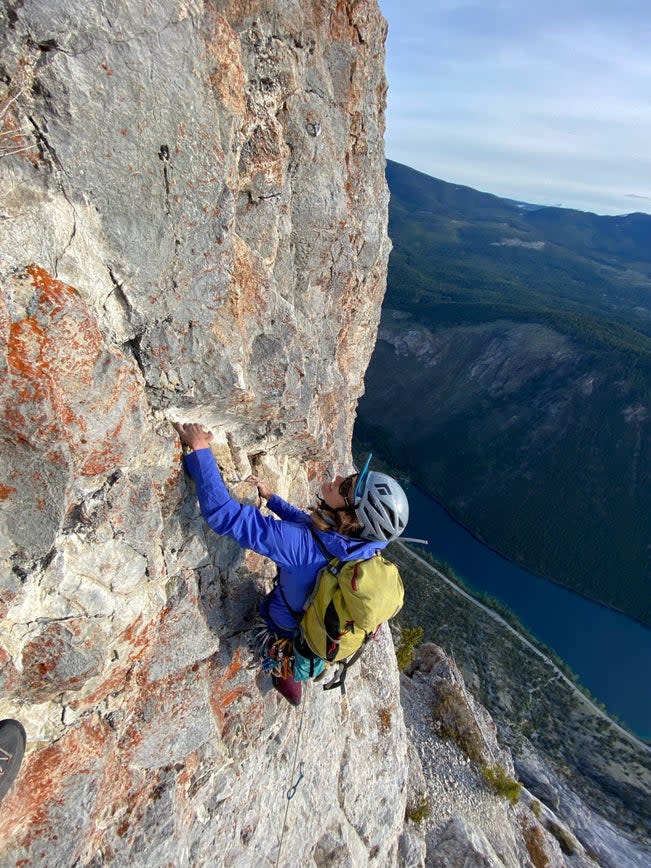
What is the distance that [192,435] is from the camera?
4.70 metres

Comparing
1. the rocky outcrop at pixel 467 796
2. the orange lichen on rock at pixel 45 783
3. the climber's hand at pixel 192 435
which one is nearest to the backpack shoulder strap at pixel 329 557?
the climber's hand at pixel 192 435

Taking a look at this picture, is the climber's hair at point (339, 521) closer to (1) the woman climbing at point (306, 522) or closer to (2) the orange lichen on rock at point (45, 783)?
(1) the woman climbing at point (306, 522)

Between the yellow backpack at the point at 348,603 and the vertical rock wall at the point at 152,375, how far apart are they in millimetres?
1192

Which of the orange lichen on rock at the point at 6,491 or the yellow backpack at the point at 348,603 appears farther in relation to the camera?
the yellow backpack at the point at 348,603

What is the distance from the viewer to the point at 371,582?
469 centimetres

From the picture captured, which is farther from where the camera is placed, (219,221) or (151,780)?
(151,780)

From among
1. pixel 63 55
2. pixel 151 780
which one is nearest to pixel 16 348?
pixel 63 55

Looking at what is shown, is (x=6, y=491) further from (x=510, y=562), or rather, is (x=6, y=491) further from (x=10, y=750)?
(x=510, y=562)

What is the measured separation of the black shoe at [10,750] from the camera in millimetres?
3695

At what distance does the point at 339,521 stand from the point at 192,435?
1.59m

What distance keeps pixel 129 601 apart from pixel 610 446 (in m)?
87.6

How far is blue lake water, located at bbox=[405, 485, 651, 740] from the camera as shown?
57969 millimetres

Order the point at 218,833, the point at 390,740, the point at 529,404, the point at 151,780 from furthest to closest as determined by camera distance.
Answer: the point at 529,404, the point at 390,740, the point at 218,833, the point at 151,780

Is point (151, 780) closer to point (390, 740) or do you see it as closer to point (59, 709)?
point (59, 709)
